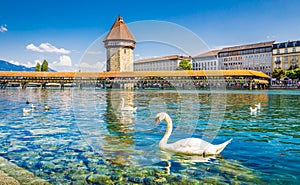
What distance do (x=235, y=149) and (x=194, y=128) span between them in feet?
8.78

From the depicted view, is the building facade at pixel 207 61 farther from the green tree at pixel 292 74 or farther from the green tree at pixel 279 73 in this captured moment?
the green tree at pixel 292 74

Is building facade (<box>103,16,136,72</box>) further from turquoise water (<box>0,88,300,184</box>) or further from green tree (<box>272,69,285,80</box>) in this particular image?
turquoise water (<box>0,88,300,184</box>)

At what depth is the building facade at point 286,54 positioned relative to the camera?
63.0 meters

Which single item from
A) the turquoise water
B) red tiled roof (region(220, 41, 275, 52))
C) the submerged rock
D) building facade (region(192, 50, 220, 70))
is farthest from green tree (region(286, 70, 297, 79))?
the submerged rock

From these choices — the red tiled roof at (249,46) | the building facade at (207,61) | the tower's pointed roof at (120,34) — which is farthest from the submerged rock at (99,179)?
the building facade at (207,61)

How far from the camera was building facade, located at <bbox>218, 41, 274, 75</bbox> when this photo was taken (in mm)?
69312

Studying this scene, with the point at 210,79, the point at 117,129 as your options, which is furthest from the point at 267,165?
the point at 210,79

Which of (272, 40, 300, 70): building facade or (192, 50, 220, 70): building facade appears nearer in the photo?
(272, 40, 300, 70): building facade

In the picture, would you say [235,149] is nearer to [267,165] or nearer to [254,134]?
[267,165]

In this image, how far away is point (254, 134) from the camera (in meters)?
6.88

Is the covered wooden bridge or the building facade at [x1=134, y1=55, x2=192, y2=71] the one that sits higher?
the building facade at [x1=134, y1=55, x2=192, y2=71]

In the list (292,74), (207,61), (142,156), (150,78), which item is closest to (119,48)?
(150,78)

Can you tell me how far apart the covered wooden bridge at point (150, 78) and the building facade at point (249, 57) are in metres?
13.1

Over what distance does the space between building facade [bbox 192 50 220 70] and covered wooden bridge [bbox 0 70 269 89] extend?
23.8 metres
